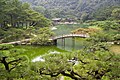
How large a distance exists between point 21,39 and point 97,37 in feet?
36.8

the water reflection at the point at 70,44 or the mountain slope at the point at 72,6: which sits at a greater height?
the mountain slope at the point at 72,6

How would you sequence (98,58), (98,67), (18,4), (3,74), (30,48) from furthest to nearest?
(18,4) < (30,48) < (98,58) < (98,67) < (3,74)

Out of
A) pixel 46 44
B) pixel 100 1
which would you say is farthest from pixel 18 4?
pixel 100 1

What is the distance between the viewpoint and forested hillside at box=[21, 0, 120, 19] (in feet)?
221

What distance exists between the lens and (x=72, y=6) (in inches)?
3329

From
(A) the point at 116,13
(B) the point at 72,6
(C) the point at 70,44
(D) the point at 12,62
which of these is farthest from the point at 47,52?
(B) the point at 72,6

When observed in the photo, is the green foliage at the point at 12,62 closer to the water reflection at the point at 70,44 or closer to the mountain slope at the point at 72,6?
the water reflection at the point at 70,44

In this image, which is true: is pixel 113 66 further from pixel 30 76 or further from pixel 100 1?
pixel 100 1

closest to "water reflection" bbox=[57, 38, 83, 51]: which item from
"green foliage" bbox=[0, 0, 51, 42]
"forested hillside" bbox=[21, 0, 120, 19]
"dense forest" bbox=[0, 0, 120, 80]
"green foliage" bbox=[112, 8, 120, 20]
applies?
"dense forest" bbox=[0, 0, 120, 80]

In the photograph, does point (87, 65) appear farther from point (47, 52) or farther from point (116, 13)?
point (116, 13)

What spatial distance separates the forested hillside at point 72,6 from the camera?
67.2 m

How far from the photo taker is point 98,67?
307 inches

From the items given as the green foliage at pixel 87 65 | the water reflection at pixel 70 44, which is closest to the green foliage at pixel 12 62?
the green foliage at pixel 87 65

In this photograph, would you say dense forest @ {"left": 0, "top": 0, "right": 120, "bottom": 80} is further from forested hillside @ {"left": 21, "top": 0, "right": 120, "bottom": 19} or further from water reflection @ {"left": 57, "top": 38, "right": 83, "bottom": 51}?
forested hillside @ {"left": 21, "top": 0, "right": 120, "bottom": 19}
